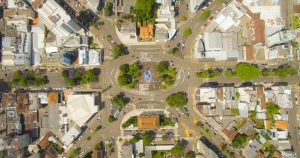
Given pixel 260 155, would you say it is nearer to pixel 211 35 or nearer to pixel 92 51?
pixel 211 35

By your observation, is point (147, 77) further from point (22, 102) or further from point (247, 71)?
point (22, 102)

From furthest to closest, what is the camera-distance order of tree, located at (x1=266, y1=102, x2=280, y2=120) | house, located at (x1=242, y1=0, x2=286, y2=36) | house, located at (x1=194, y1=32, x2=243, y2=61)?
1. house, located at (x1=242, y1=0, x2=286, y2=36)
2. house, located at (x1=194, y1=32, x2=243, y2=61)
3. tree, located at (x1=266, y1=102, x2=280, y2=120)

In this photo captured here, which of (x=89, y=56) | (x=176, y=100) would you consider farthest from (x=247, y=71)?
(x=89, y=56)

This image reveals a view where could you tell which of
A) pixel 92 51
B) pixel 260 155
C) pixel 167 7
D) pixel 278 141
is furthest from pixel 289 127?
pixel 92 51

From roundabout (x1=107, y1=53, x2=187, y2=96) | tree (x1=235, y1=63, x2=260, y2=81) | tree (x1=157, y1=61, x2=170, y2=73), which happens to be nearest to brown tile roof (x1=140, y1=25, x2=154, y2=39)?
roundabout (x1=107, y1=53, x2=187, y2=96)

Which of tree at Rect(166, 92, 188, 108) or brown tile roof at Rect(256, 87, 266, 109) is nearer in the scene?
tree at Rect(166, 92, 188, 108)

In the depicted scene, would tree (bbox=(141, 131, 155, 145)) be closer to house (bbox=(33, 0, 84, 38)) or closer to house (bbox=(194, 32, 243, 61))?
house (bbox=(194, 32, 243, 61))

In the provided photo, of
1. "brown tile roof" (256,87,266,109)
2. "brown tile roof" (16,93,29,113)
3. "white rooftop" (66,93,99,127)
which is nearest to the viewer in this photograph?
"white rooftop" (66,93,99,127)
